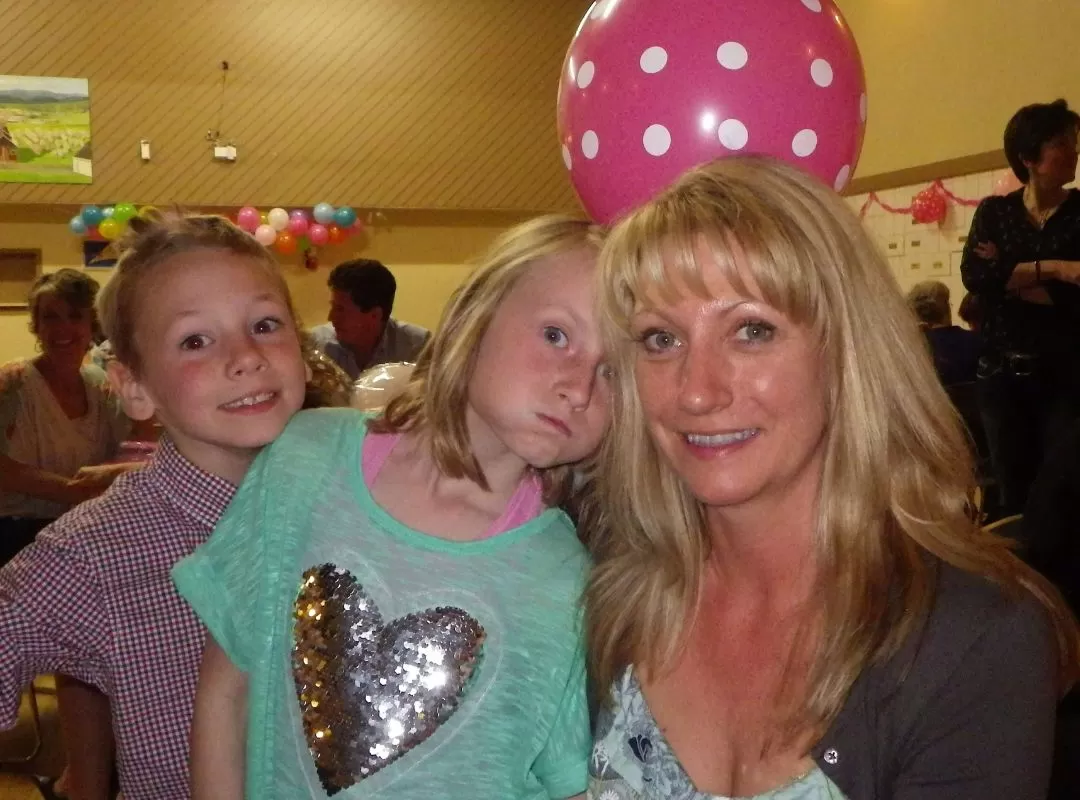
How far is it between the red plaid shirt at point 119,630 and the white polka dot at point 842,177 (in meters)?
1.14

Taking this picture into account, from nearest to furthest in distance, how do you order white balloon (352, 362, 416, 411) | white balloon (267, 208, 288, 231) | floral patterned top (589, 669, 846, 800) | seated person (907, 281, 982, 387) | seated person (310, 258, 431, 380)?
floral patterned top (589, 669, 846, 800) → white balloon (352, 362, 416, 411) → seated person (907, 281, 982, 387) → seated person (310, 258, 431, 380) → white balloon (267, 208, 288, 231)

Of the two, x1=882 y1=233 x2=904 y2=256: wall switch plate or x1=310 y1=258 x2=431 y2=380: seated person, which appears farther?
x1=882 y1=233 x2=904 y2=256: wall switch plate

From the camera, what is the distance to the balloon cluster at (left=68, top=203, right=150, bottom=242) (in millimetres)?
7438

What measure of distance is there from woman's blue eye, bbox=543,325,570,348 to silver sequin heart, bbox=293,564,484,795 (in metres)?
0.39

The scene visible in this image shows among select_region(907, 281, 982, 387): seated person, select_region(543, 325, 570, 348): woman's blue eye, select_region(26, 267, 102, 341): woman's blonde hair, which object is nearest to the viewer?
select_region(543, 325, 570, 348): woman's blue eye

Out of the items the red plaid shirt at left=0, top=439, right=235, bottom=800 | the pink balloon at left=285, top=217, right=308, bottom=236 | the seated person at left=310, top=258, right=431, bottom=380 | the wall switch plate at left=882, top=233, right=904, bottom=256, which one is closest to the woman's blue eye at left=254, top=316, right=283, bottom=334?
the red plaid shirt at left=0, top=439, right=235, bottom=800

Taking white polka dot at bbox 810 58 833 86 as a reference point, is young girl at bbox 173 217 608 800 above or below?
below

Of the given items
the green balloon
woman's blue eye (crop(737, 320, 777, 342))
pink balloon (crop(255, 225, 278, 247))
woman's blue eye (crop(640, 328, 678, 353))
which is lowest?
pink balloon (crop(255, 225, 278, 247))

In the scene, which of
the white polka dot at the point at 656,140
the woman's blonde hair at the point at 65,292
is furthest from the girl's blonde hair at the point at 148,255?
the woman's blonde hair at the point at 65,292

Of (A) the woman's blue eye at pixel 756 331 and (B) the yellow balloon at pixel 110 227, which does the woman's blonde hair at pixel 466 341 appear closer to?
(A) the woman's blue eye at pixel 756 331

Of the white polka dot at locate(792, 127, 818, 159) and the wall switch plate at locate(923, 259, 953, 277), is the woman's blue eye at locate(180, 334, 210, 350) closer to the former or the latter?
the white polka dot at locate(792, 127, 818, 159)

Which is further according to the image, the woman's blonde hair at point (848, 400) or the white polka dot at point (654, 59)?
the white polka dot at point (654, 59)

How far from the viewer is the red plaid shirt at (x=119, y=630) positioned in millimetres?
1436

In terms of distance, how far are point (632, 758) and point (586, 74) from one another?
3.35 ft
